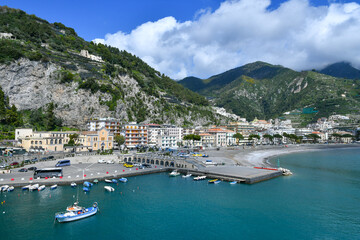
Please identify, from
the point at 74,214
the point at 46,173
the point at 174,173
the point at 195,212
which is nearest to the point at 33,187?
the point at 46,173

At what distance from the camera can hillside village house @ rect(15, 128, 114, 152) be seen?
7850 cm

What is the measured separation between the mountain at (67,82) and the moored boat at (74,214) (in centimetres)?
7491

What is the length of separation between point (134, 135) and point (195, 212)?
72.7 meters

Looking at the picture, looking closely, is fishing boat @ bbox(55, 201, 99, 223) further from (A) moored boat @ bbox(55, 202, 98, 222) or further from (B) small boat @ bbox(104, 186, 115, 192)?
(B) small boat @ bbox(104, 186, 115, 192)

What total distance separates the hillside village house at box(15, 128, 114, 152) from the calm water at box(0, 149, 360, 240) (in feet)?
120

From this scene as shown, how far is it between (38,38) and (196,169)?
122 m

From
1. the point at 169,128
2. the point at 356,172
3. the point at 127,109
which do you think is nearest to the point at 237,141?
the point at 169,128

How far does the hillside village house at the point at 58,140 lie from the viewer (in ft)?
258

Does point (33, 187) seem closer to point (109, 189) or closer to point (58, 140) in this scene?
point (109, 189)

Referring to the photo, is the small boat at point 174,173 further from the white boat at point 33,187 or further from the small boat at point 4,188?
the small boat at point 4,188

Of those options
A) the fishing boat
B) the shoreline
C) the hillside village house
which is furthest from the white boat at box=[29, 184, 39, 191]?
the shoreline

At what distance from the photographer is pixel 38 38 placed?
5300 inches

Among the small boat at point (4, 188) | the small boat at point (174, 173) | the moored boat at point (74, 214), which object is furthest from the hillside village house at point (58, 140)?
the moored boat at point (74, 214)

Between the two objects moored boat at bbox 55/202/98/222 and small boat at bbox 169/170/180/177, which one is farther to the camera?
small boat at bbox 169/170/180/177
